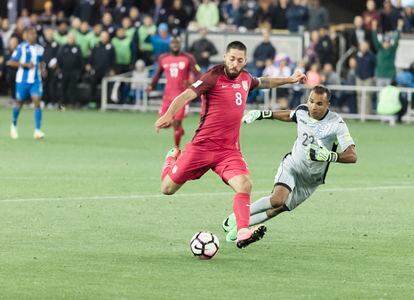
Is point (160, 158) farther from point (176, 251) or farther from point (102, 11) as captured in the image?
point (102, 11)

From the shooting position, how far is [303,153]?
12781mm

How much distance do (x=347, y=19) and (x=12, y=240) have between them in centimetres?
2820

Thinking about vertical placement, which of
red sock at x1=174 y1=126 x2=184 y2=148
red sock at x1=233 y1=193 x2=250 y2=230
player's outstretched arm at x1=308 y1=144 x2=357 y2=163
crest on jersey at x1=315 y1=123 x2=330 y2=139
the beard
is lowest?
red sock at x1=174 y1=126 x2=184 y2=148

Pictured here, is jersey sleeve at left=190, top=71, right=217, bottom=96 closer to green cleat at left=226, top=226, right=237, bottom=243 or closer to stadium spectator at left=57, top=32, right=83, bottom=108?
green cleat at left=226, top=226, right=237, bottom=243

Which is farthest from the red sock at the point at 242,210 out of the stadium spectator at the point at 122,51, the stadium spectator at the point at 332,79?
the stadium spectator at the point at 122,51

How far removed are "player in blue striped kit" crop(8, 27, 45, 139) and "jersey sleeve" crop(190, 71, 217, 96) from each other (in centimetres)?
1350

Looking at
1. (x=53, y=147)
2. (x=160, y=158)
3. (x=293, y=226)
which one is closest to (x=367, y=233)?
(x=293, y=226)

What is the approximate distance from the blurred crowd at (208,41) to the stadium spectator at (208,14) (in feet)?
0.09

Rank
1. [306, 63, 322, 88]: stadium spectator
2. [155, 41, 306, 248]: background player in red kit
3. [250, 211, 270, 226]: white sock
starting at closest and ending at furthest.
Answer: [155, 41, 306, 248]: background player in red kit → [250, 211, 270, 226]: white sock → [306, 63, 322, 88]: stadium spectator

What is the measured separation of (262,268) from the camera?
10.9 m

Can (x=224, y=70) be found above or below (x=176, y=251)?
above

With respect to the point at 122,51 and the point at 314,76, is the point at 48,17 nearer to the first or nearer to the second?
the point at 122,51

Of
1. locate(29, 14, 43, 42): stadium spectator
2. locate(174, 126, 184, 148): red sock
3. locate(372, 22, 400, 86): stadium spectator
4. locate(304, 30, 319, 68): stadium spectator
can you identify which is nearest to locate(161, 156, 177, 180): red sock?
locate(174, 126, 184, 148): red sock

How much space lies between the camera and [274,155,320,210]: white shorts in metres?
12.8
